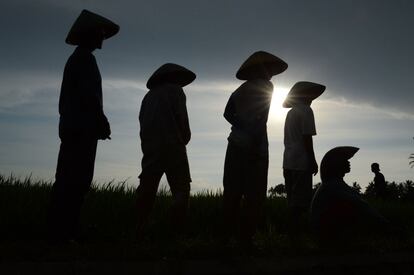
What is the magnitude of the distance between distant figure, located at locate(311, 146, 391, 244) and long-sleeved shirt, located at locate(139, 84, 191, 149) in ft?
5.19

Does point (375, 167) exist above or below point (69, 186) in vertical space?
above

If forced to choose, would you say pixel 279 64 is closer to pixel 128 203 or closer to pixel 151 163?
pixel 151 163

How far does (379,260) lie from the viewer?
4.23 metres

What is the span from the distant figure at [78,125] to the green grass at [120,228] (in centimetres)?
39

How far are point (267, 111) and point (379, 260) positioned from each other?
1804 mm

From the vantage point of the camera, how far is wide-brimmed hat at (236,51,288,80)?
452 centimetres

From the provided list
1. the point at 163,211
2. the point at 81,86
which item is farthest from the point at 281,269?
the point at 163,211

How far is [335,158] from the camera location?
15.8 feet

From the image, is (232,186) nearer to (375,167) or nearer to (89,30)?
(89,30)

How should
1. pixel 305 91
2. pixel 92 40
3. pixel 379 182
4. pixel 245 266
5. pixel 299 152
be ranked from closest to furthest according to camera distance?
1. pixel 245 266
2. pixel 92 40
3. pixel 299 152
4. pixel 305 91
5. pixel 379 182

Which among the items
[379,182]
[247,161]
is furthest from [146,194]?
[379,182]

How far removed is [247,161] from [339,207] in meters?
1.21

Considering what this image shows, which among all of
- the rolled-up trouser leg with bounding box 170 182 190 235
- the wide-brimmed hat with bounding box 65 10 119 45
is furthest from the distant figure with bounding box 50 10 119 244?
the rolled-up trouser leg with bounding box 170 182 190 235

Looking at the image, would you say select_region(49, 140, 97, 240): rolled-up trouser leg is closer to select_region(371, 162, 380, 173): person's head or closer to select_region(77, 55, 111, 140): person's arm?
select_region(77, 55, 111, 140): person's arm
